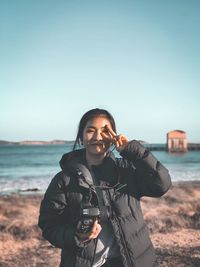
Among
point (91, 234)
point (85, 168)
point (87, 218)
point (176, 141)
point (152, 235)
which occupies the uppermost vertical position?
point (85, 168)

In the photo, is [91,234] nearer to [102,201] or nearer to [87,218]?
[87,218]

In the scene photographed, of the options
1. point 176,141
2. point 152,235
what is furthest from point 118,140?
point 176,141

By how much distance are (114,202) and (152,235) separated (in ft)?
21.6

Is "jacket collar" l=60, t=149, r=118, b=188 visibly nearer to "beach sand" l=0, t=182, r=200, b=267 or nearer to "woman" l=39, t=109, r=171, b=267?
"woman" l=39, t=109, r=171, b=267

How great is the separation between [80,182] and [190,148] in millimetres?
123217

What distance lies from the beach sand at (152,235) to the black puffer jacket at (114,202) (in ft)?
14.5

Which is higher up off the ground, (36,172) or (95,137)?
(95,137)

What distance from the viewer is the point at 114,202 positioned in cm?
243

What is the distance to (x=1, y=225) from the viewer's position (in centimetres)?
946

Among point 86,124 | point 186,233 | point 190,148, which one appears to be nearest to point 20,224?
point 186,233

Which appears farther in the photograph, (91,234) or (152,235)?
(152,235)

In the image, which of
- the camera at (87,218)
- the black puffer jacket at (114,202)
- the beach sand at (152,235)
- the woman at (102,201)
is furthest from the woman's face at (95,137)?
the beach sand at (152,235)

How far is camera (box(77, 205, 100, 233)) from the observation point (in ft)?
7.23

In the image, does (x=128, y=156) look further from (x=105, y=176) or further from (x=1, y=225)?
(x=1, y=225)
